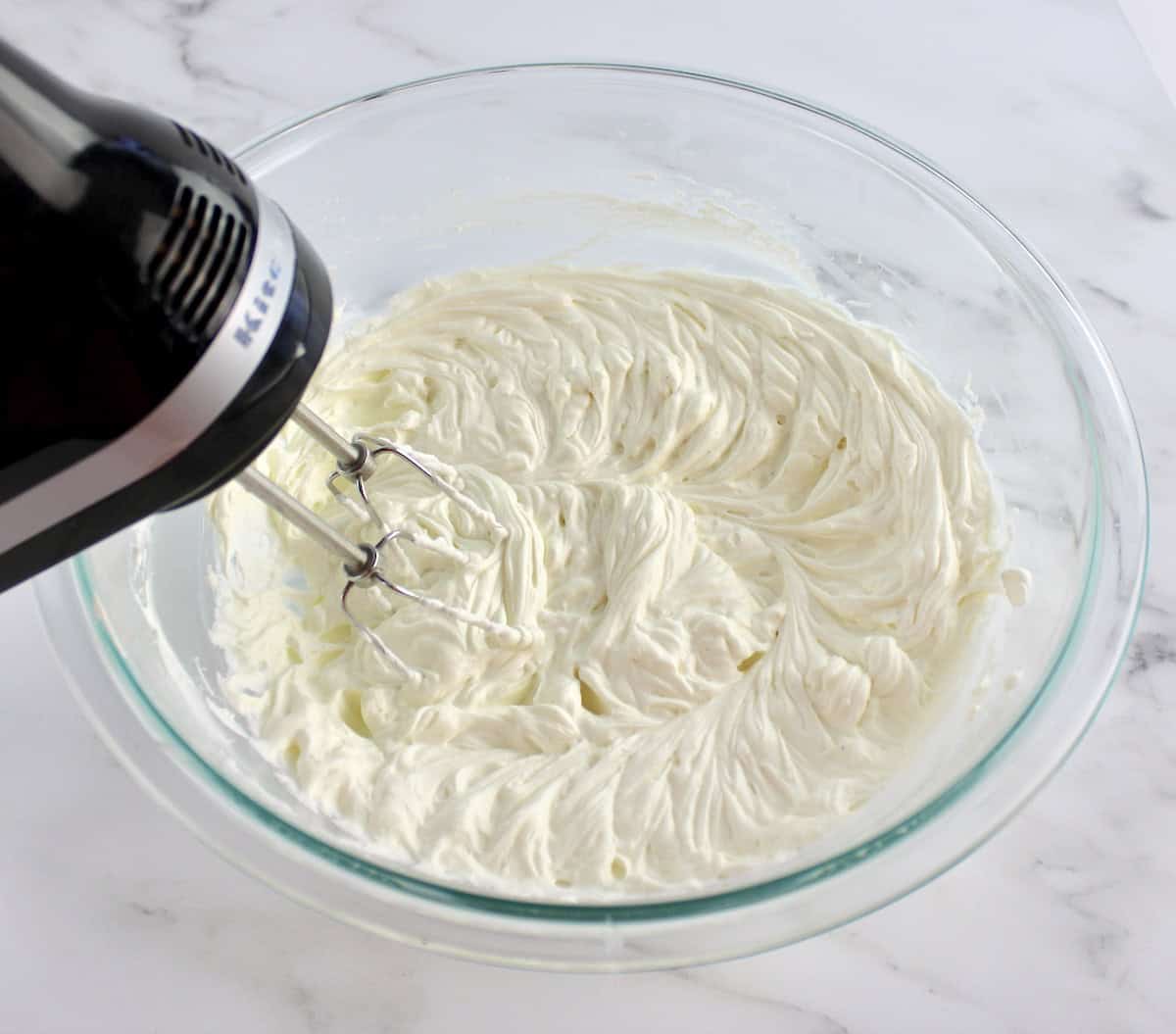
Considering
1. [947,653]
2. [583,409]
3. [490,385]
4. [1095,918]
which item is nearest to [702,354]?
[583,409]

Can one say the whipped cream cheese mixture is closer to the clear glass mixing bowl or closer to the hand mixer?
the clear glass mixing bowl

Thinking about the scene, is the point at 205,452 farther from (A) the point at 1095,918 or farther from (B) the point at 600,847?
(A) the point at 1095,918

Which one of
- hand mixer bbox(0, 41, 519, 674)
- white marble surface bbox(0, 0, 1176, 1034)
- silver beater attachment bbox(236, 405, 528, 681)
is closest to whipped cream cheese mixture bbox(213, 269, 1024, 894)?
silver beater attachment bbox(236, 405, 528, 681)

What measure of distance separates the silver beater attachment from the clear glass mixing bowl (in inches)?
10.7

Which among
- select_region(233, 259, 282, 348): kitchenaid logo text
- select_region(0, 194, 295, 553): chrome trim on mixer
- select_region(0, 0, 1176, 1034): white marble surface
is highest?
select_region(233, 259, 282, 348): kitchenaid logo text

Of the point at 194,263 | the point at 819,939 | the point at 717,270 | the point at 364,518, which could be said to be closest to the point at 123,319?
the point at 194,263

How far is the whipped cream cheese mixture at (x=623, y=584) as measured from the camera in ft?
5.26

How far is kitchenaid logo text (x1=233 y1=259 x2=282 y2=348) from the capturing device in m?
1.10

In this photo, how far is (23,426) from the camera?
3.44 feet

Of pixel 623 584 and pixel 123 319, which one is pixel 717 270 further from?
pixel 123 319

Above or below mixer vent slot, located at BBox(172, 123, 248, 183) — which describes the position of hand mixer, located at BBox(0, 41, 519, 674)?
below

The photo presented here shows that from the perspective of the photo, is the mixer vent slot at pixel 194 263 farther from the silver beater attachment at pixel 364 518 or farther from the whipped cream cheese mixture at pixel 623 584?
the whipped cream cheese mixture at pixel 623 584

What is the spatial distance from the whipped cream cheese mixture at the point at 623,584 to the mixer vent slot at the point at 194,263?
2.38ft

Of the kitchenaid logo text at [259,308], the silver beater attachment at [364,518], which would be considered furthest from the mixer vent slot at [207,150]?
the silver beater attachment at [364,518]
